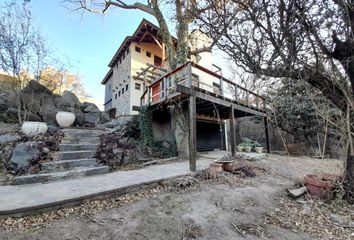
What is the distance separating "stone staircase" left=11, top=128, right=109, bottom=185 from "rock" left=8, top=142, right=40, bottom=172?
35cm

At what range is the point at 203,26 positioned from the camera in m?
3.31

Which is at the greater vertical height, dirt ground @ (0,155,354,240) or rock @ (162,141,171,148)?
rock @ (162,141,171,148)

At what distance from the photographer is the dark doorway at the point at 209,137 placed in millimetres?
10266

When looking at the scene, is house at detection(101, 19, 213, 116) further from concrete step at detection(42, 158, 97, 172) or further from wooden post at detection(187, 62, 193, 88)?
concrete step at detection(42, 158, 97, 172)

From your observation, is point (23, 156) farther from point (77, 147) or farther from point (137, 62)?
point (137, 62)

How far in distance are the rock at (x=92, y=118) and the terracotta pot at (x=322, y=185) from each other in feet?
28.7

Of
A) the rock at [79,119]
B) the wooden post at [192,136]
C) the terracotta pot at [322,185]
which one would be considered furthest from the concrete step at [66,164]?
the terracotta pot at [322,185]

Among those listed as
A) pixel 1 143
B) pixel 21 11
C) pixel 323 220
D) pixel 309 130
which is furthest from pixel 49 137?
pixel 309 130

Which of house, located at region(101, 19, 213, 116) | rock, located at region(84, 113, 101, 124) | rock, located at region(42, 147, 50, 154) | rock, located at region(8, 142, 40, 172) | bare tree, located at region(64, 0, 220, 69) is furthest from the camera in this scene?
house, located at region(101, 19, 213, 116)

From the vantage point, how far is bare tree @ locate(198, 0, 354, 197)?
271 centimetres

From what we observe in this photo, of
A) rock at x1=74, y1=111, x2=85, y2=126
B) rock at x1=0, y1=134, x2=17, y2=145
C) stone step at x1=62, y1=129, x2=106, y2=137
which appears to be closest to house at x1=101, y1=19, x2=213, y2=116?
rock at x1=74, y1=111, x2=85, y2=126

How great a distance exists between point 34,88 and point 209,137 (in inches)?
318

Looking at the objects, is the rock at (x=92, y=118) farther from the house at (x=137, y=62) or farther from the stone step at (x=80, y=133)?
→ the house at (x=137, y=62)

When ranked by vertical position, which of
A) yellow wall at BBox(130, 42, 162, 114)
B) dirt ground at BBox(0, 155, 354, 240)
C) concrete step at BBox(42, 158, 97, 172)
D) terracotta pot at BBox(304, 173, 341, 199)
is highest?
yellow wall at BBox(130, 42, 162, 114)
